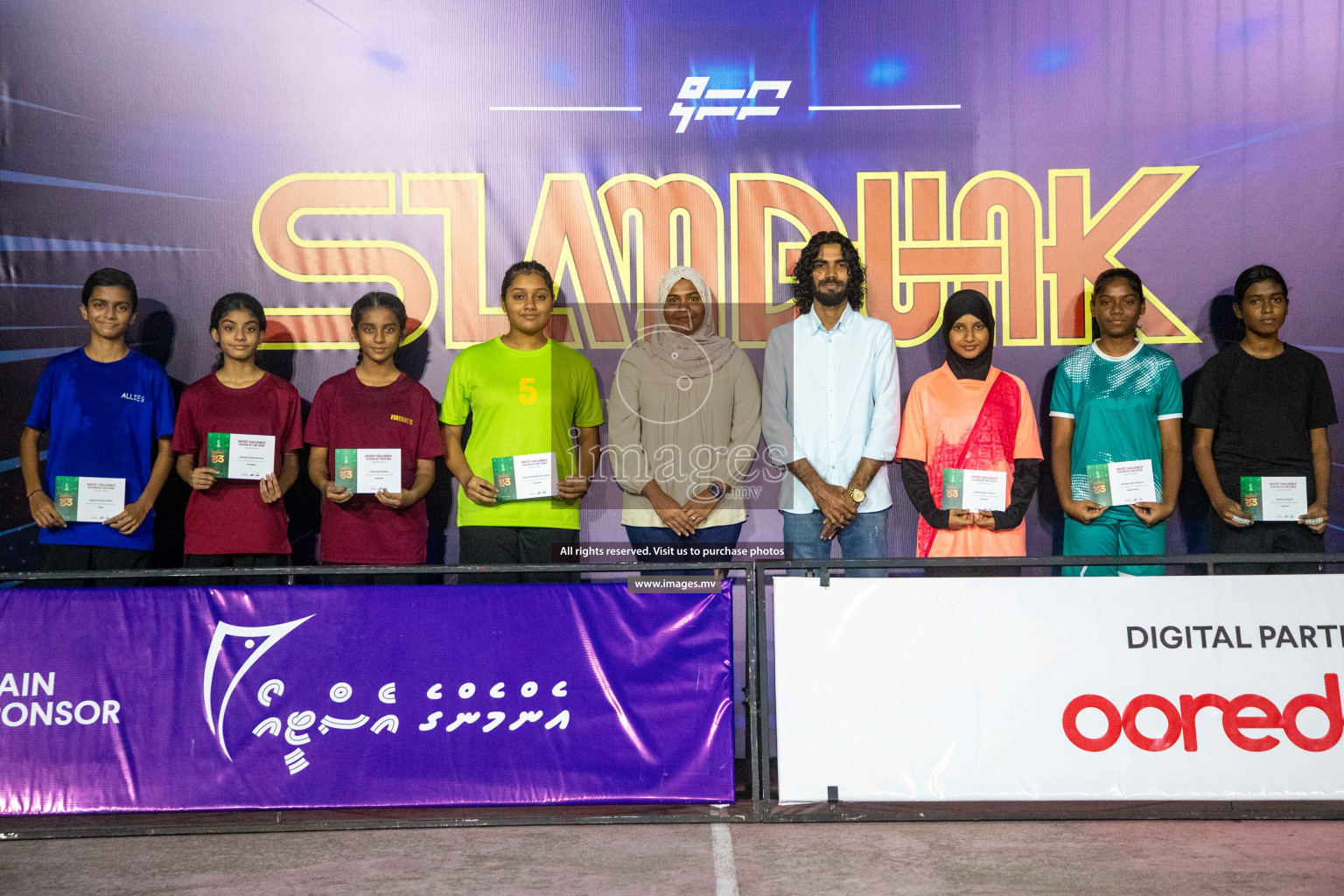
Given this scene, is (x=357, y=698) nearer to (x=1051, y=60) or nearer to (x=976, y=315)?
(x=976, y=315)

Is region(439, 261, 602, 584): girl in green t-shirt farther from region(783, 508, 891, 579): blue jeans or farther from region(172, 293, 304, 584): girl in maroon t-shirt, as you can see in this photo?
region(783, 508, 891, 579): blue jeans

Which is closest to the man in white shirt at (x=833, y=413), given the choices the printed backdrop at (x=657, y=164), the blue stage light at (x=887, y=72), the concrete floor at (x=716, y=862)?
the printed backdrop at (x=657, y=164)

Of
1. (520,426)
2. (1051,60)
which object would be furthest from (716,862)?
(1051,60)

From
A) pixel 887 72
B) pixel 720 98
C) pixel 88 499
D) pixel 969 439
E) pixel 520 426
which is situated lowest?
pixel 88 499

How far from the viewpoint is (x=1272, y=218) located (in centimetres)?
597

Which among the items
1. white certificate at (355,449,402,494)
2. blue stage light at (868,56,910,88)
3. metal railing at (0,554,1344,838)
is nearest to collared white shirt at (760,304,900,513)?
metal railing at (0,554,1344,838)

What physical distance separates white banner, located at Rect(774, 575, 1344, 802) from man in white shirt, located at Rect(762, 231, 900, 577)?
1.09 meters

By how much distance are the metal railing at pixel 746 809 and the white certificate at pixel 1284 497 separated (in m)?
1.14

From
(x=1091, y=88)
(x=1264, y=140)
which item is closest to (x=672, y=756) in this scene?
(x=1091, y=88)

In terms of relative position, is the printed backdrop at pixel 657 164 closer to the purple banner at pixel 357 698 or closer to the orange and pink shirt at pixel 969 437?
the orange and pink shirt at pixel 969 437

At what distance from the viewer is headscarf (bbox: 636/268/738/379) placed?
221 inches

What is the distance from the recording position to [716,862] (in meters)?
3.78

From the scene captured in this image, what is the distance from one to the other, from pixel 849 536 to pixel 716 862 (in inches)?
77.3

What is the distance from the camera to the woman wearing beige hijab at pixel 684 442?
536cm
